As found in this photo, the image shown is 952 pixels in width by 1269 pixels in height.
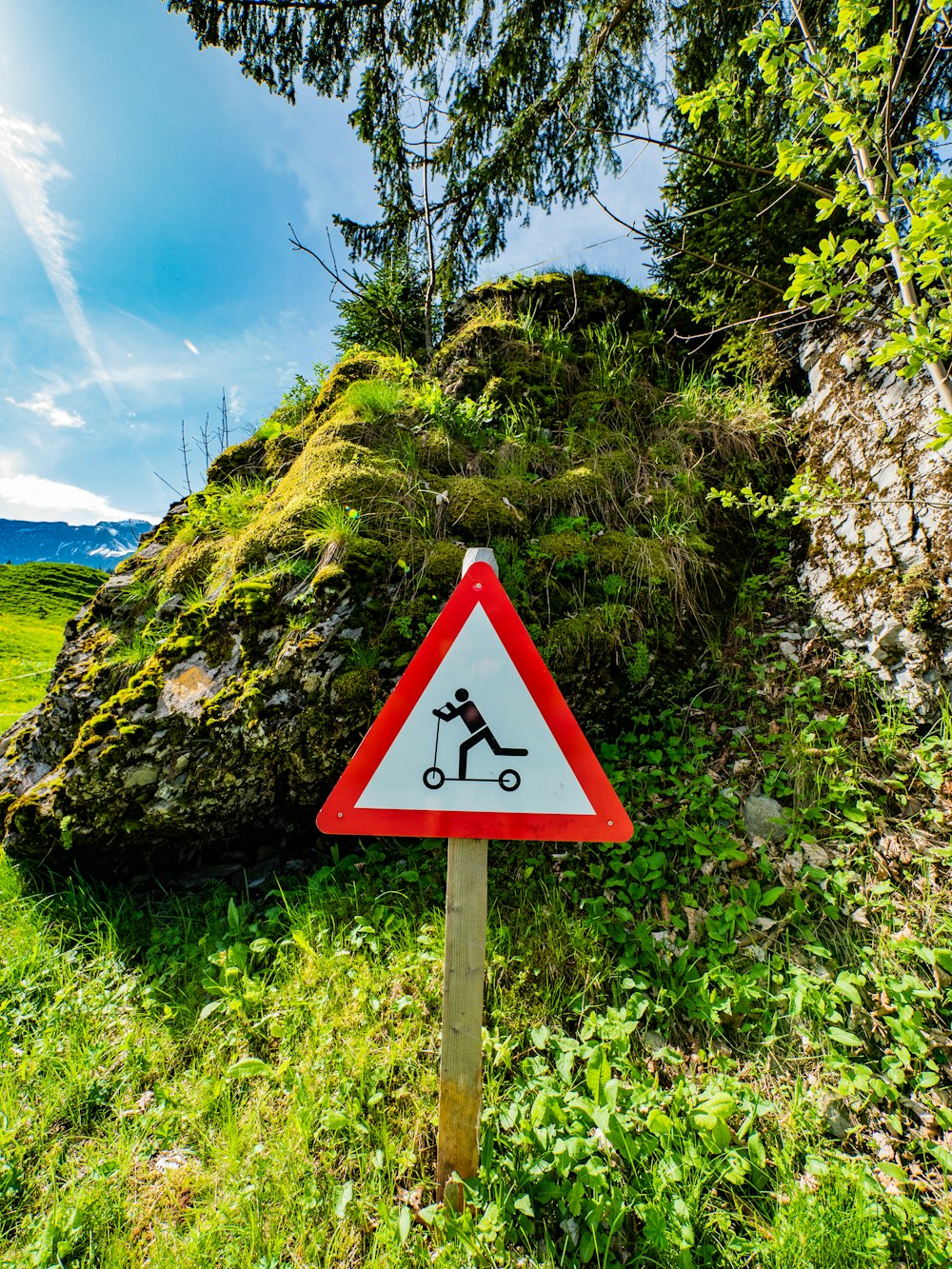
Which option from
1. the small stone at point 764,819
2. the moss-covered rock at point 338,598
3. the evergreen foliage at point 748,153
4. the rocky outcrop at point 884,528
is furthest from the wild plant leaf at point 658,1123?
the evergreen foliage at point 748,153

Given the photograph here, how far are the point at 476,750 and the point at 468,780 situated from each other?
0.09 m

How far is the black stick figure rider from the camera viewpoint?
1467 mm

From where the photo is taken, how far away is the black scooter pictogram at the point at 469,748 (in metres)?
1.45

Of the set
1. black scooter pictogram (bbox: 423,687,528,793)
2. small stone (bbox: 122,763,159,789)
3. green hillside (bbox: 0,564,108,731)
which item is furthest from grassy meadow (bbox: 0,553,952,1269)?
green hillside (bbox: 0,564,108,731)

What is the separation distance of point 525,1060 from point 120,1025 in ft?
6.19

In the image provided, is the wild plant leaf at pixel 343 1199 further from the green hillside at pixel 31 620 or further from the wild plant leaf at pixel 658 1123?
the green hillside at pixel 31 620

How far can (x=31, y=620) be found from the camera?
63.2ft

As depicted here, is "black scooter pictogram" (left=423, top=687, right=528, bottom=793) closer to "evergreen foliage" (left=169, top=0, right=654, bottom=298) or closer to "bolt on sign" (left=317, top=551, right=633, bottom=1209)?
"bolt on sign" (left=317, top=551, right=633, bottom=1209)

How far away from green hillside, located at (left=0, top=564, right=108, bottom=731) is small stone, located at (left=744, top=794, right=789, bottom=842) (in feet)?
19.8

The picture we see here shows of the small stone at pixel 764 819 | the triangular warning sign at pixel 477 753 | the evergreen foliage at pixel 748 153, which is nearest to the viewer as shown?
the triangular warning sign at pixel 477 753

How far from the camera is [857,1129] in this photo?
1.71 metres

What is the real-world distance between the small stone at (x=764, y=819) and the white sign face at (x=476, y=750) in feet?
5.36

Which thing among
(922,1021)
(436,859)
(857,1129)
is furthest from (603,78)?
(857,1129)

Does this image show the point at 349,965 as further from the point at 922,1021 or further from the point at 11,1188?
the point at 922,1021
